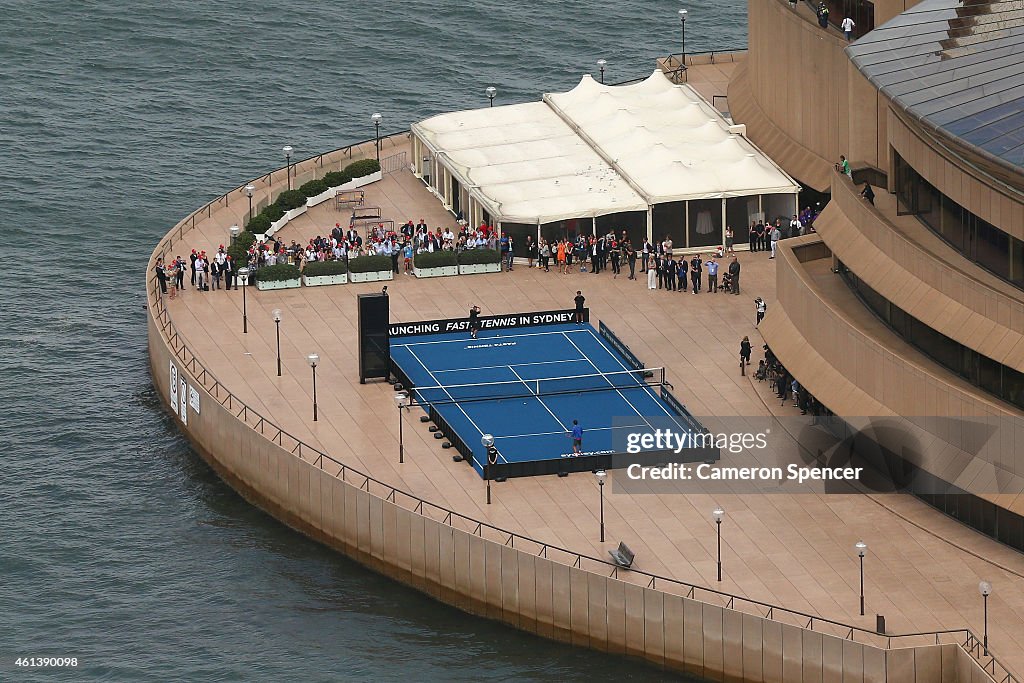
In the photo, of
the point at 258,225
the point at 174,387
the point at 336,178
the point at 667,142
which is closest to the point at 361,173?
the point at 336,178

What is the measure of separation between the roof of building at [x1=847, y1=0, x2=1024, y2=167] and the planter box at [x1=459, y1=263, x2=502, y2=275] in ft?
93.1

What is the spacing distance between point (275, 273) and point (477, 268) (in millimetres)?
9708

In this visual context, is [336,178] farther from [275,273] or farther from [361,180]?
[275,273]

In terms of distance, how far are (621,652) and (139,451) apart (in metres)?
29.2

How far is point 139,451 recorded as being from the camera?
122 meters

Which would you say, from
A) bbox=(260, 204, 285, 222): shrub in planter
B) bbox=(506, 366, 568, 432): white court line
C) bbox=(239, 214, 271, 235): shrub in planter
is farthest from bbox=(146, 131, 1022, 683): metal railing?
bbox=(260, 204, 285, 222): shrub in planter

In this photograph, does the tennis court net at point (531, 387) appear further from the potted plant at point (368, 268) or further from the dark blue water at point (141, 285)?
the potted plant at point (368, 268)

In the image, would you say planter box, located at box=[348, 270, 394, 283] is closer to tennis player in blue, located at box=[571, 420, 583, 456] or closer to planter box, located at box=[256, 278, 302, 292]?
planter box, located at box=[256, 278, 302, 292]

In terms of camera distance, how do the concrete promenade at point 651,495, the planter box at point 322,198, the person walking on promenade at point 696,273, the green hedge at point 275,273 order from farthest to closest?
the planter box at point 322,198 → the green hedge at point 275,273 → the person walking on promenade at point 696,273 → the concrete promenade at point 651,495

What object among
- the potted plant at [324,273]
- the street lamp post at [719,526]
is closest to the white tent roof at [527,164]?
the potted plant at [324,273]

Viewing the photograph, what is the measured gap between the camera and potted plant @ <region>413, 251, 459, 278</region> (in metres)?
133

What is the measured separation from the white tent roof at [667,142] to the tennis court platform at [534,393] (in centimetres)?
1294

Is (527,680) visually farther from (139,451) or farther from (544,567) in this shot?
(139,451)

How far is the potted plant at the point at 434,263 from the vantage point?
13338cm
